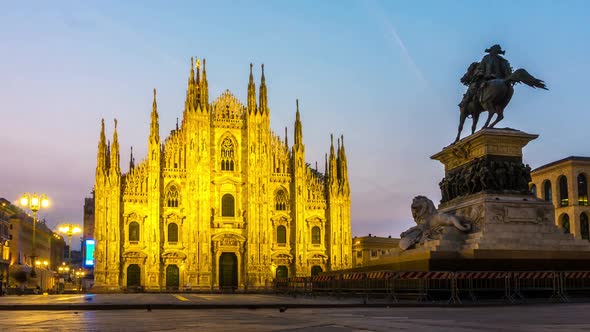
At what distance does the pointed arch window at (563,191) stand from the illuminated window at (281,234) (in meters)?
24.4

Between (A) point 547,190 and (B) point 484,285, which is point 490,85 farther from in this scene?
(A) point 547,190

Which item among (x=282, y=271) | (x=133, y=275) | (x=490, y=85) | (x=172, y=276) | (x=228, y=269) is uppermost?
(x=490, y=85)

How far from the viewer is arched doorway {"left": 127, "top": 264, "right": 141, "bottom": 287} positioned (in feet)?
212

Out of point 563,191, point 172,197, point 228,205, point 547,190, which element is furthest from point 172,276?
point 563,191

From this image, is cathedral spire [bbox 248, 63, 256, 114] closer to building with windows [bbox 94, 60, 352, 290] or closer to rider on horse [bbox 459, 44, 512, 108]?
building with windows [bbox 94, 60, 352, 290]

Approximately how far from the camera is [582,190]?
219ft

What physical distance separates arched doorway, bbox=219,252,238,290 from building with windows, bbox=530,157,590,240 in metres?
26.6

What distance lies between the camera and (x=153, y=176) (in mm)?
65125

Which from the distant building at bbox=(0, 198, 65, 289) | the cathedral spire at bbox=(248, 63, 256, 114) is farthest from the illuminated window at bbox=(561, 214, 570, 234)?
the distant building at bbox=(0, 198, 65, 289)

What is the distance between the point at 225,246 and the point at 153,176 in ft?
28.4

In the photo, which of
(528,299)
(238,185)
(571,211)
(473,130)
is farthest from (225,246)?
(528,299)

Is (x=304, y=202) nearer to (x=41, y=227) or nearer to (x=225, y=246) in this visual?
(x=225, y=246)

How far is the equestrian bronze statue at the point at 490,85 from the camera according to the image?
96.3 ft

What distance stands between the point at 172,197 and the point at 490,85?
41.5 meters
